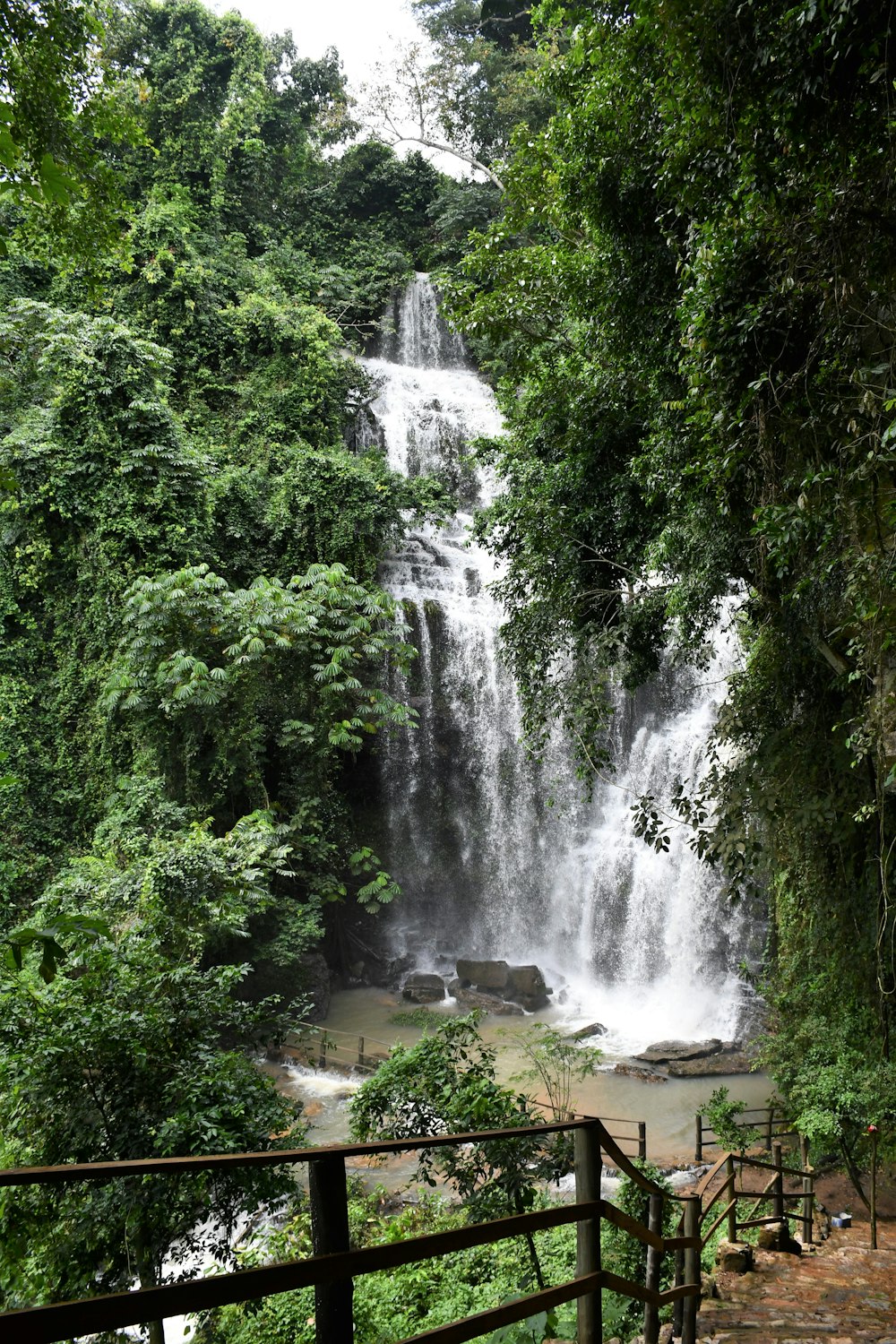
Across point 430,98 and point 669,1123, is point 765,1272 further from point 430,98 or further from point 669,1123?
point 430,98

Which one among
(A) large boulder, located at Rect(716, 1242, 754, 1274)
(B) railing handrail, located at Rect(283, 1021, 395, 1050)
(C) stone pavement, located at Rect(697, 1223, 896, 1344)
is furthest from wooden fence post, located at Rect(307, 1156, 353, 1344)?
(B) railing handrail, located at Rect(283, 1021, 395, 1050)

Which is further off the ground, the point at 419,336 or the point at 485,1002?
the point at 419,336

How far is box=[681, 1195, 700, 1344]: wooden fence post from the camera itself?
121 inches

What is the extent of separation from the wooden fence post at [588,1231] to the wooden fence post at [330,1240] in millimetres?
863

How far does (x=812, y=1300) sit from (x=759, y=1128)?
242 inches

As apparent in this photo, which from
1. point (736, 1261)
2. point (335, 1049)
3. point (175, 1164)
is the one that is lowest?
point (335, 1049)

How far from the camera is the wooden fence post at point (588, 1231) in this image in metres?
2.03

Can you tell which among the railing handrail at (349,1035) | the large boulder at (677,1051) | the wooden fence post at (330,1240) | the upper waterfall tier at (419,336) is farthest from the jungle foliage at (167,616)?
the large boulder at (677,1051)

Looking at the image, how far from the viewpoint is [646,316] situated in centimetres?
607

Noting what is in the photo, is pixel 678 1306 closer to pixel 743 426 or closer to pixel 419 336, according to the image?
pixel 743 426

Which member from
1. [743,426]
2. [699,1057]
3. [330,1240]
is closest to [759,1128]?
[699,1057]

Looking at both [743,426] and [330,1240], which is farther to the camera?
[743,426]

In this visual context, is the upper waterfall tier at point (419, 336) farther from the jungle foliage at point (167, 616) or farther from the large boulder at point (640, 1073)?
the large boulder at point (640, 1073)

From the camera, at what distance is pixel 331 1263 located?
126 cm
